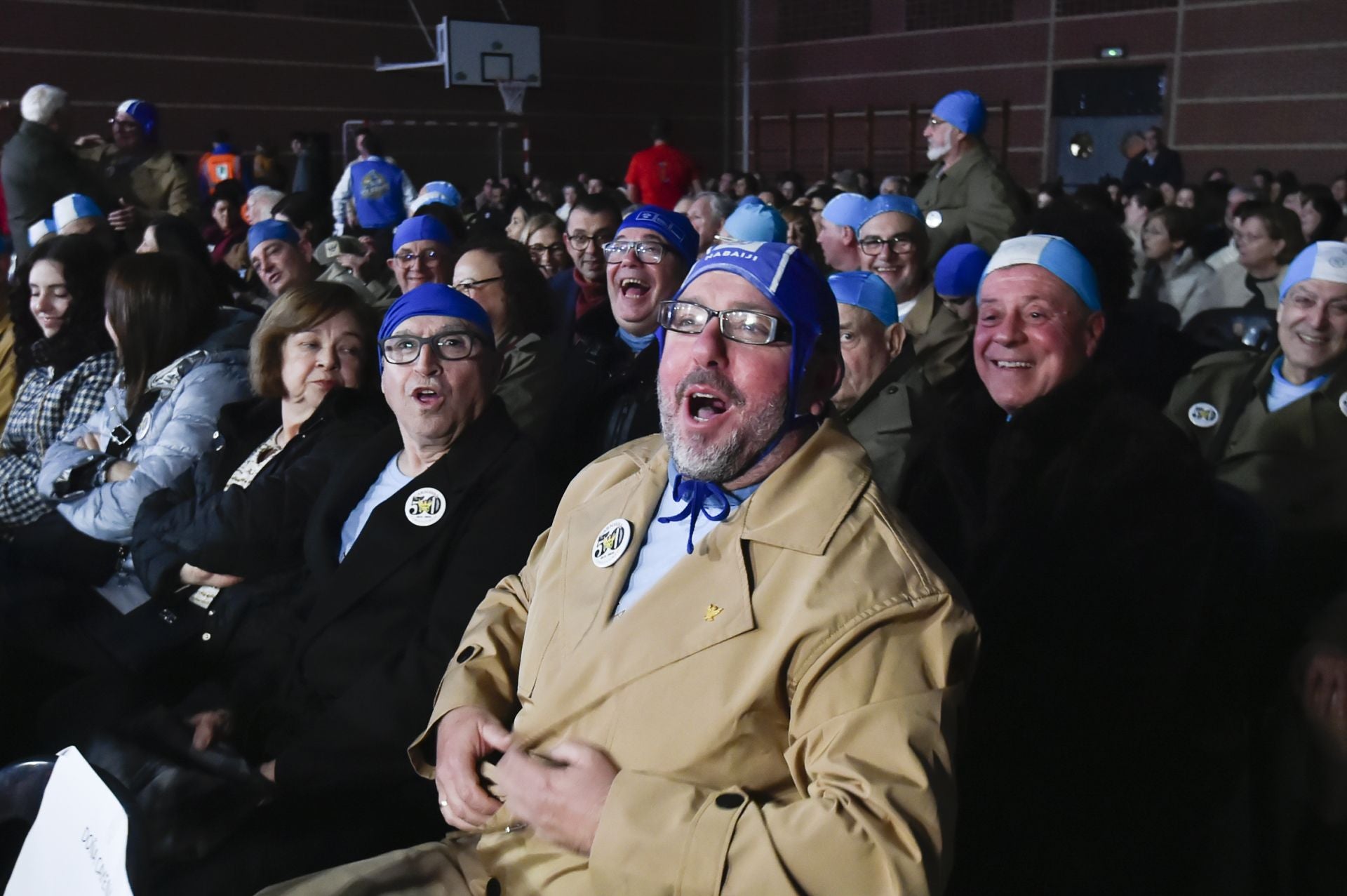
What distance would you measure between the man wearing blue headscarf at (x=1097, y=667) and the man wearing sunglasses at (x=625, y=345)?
1554 mm

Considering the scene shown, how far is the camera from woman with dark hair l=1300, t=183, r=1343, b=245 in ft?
24.5

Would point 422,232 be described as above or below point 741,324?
above

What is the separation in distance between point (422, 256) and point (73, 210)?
231 centimetres

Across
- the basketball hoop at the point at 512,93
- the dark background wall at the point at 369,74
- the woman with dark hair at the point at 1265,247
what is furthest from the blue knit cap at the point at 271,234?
the basketball hoop at the point at 512,93

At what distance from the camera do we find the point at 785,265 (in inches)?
67.2

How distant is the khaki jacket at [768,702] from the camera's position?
132 cm

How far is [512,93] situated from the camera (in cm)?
1678

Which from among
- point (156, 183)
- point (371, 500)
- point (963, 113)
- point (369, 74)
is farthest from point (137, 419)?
point (369, 74)

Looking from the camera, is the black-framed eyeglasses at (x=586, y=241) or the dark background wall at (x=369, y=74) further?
the dark background wall at (x=369, y=74)

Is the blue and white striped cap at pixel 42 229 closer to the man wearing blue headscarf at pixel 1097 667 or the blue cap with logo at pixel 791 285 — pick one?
the blue cap with logo at pixel 791 285

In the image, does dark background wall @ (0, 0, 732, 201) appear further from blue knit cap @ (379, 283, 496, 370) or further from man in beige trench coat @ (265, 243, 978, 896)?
man in beige trench coat @ (265, 243, 978, 896)

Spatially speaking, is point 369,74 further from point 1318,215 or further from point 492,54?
point 1318,215

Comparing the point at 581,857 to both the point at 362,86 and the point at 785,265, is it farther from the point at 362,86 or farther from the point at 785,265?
the point at 362,86

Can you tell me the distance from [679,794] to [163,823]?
31.4 inches
